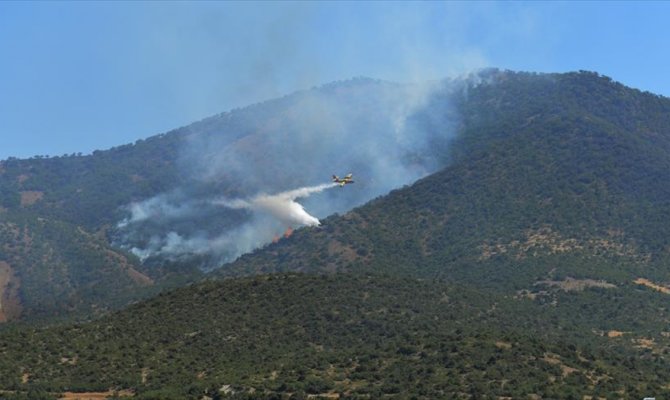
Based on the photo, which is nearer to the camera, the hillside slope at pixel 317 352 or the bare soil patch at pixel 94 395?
the hillside slope at pixel 317 352

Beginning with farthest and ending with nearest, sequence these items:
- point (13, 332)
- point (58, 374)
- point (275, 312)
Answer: point (275, 312), point (13, 332), point (58, 374)

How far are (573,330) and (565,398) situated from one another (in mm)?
68642

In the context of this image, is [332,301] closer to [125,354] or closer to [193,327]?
[193,327]

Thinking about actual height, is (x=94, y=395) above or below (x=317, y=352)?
below

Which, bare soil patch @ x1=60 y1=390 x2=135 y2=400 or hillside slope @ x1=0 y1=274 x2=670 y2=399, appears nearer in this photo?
hillside slope @ x1=0 y1=274 x2=670 y2=399

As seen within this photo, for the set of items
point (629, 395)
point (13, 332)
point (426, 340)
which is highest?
point (13, 332)

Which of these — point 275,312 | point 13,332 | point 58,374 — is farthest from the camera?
point 275,312

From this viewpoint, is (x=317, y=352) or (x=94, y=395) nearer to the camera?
(x=94, y=395)

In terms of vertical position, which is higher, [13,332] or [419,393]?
[13,332]

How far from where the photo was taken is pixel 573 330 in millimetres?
198875

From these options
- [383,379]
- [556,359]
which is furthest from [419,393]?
[556,359]

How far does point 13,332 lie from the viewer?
6860 inches

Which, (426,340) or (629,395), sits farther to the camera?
(426,340)

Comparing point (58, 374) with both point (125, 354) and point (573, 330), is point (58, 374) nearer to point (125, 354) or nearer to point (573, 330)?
point (125, 354)
